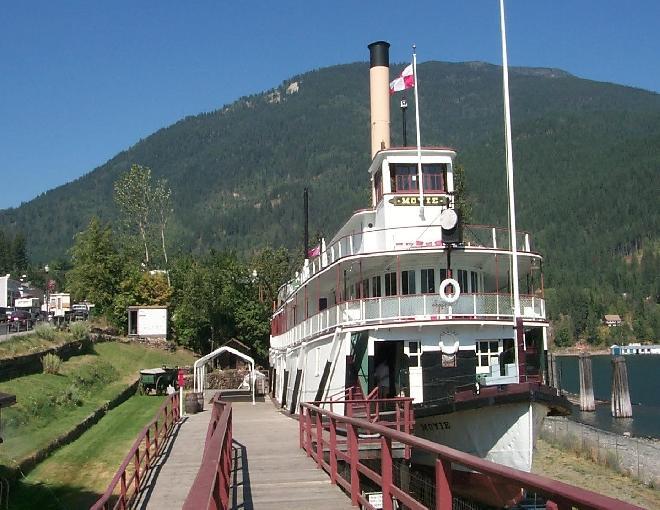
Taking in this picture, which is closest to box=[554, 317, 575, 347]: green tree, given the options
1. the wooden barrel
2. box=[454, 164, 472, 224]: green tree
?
box=[454, 164, 472, 224]: green tree

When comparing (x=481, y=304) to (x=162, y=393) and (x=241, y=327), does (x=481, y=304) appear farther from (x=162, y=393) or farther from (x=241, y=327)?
(x=241, y=327)

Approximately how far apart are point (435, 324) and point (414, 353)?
1.11m

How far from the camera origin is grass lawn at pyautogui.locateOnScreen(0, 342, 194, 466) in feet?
63.2

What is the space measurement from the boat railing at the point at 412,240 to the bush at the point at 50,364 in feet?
38.5

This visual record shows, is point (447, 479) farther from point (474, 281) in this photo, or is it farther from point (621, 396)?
point (621, 396)

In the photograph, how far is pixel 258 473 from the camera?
43.6 ft

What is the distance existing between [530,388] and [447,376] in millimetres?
3344

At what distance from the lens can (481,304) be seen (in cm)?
2044

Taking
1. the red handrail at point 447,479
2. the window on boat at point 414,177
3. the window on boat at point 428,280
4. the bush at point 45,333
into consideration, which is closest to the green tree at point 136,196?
the bush at point 45,333

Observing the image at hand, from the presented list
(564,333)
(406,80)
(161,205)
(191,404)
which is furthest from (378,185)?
(564,333)

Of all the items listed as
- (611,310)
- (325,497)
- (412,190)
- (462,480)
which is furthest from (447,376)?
(611,310)

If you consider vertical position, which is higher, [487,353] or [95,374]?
[487,353]

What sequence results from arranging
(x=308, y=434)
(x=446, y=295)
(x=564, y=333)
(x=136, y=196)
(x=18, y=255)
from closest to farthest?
(x=308, y=434) < (x=446, y=295) < (x=136, y=196) < (x=564, y=333) < (x=18, y=255)

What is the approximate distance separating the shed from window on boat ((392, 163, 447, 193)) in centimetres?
3890
